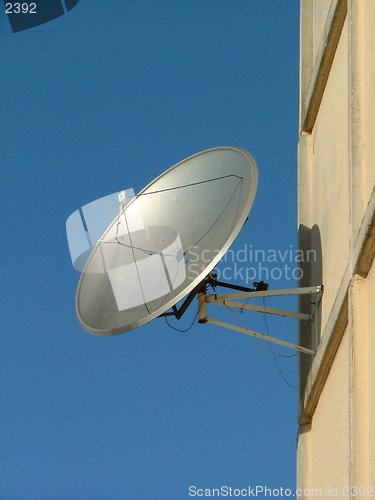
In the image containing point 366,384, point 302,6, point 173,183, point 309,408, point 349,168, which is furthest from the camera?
point 302,6

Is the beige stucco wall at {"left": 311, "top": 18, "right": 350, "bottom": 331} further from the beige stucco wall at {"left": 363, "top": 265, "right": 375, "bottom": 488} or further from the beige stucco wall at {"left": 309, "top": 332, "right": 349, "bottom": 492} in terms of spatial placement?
the beige stucco wall at {"left": 363, "top": 265, "right": 375, "bottom": 488}

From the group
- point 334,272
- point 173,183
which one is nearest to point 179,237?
point 173,183

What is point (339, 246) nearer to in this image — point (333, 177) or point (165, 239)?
point (333, 177)

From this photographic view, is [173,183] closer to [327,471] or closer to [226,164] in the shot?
[226,164]

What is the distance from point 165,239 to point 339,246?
2.92 m

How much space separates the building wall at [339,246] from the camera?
13.6m

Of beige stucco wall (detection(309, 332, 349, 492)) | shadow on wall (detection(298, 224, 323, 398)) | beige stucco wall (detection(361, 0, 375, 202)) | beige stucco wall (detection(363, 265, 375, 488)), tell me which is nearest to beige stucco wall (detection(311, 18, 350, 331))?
shadow on wall (detection(298, 224, 323, 398))

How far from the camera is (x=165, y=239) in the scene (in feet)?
58.6

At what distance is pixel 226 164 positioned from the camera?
1730 centimetres

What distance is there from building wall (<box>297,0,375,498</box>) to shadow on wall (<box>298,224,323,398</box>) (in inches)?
0.8

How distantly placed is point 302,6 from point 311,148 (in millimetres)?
2462

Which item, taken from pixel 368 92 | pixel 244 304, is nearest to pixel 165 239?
pixel 244 304

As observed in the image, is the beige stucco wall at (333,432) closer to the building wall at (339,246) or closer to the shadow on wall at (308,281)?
the building wall at (339,246)

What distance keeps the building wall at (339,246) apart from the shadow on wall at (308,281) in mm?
19
